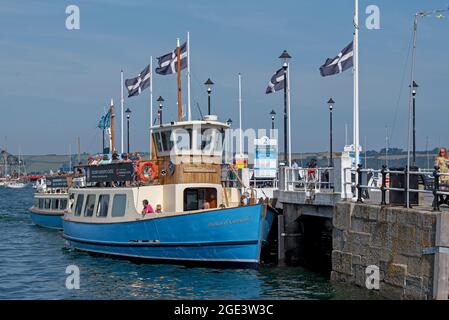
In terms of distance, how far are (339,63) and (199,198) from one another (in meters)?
6.98

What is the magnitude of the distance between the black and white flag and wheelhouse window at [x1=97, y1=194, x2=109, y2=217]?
9363 millimetres

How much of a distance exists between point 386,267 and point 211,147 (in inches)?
419

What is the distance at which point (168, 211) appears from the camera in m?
25.2

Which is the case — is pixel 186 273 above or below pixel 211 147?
below

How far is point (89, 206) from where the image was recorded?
2827 cm

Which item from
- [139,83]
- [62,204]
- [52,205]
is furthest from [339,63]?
[52,205]

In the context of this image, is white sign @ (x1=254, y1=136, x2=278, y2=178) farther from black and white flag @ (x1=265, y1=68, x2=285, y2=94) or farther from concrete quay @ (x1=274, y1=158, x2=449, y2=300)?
concrete quay @ (x1=274, y1=158, x2=449, y2=300)

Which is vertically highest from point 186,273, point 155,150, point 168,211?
point 155,150

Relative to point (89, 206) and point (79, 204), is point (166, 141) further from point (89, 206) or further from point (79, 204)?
point (79, 204)

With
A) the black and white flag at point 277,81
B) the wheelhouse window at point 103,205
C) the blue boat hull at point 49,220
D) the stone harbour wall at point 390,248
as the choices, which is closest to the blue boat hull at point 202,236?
the wheelhouse window at point 103,205
